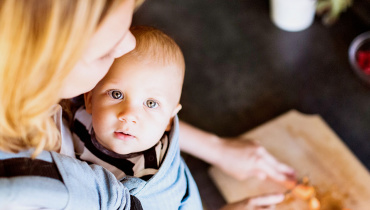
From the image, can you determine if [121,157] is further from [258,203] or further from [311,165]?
[311,165]

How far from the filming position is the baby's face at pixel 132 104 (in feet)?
2.27

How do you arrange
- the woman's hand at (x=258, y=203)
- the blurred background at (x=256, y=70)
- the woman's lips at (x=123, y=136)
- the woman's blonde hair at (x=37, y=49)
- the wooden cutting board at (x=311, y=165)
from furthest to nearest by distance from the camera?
the blurred background at (x=256, y=70) < the wooden cutting board at (x=311, y=165) < the woman's hand at (x=258, y=203) < the woman's lips at (x=123, y=136) < the woman's blonde hair at (x=37, y=49)

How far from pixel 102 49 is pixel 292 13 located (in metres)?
0.86

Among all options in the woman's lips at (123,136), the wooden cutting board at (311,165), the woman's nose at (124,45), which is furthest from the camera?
the wooden cutting board at (311,165)

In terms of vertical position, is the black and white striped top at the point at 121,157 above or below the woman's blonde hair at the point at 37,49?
below

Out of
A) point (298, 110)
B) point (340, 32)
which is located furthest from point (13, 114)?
point (340, 32)

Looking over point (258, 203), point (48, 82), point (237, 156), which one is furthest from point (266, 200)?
point (48, 82)

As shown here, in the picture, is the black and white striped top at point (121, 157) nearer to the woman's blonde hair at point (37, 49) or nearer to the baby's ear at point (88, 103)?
the baby's ear at point (88, 103)

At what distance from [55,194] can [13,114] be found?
0.41 feet

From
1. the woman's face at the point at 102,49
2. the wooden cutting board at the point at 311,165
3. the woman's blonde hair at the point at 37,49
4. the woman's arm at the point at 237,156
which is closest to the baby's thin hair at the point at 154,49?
the woman's face at the point at 102,49

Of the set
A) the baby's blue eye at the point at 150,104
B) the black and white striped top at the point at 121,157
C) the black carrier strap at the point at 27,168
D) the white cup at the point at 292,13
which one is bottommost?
the black and white striped top at the point at 121,157

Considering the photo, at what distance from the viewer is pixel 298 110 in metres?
1.19

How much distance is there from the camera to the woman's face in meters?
0.51

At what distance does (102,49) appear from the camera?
531 millimetres
